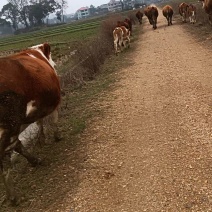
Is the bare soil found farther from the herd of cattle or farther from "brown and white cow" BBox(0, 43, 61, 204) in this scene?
the herd of cattle

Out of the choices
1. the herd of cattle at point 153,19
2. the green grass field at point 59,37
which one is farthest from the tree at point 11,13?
the herd of cattle at point 153,19

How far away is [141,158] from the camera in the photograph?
19.1ft

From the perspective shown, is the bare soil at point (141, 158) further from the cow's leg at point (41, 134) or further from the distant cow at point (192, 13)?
the distant cow at point (192, 13)

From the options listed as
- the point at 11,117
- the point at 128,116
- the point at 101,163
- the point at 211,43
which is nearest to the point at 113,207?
the point at 101,163

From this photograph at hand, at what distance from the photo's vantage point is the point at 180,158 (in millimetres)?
5629

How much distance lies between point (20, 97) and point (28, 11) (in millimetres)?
90708

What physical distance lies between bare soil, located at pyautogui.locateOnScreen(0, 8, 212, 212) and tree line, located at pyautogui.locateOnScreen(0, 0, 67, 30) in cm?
8349

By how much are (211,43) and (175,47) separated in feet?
4.69

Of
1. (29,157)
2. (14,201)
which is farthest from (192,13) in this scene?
(14,201)

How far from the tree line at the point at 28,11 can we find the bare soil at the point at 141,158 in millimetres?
83492

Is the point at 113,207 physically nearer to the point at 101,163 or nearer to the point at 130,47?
the point at 101,163

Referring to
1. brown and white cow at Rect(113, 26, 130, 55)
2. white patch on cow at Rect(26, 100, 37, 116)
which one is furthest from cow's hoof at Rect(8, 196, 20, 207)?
brown and white cow at Rect(113, 26, 130, 55)

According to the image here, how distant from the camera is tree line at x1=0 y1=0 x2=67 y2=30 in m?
89.2

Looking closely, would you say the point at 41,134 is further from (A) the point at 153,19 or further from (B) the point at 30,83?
(A) the point at 153,19
